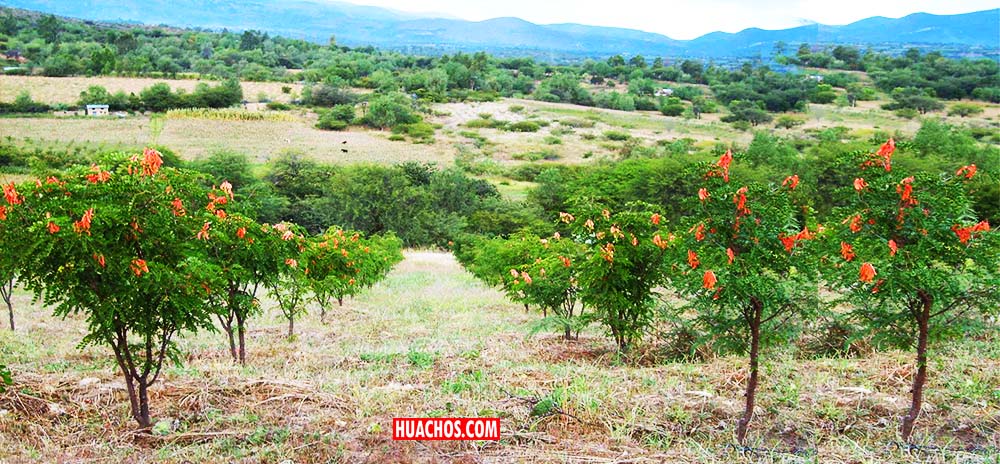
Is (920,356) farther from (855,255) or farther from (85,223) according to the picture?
(85,223)

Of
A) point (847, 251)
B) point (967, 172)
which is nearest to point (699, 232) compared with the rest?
point (847, 251)

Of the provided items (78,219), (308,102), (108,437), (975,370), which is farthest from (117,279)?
(308,102)

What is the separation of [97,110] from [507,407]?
7178 cm

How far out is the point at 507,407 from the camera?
552 cm

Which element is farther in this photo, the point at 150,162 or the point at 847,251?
the point at 150,162

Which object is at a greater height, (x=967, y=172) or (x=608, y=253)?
(x=967, y=172)

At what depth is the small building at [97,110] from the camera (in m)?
63.0

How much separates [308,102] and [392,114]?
13.7 meters

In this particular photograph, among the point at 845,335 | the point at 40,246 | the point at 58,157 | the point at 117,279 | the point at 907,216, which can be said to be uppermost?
the point at 907,216

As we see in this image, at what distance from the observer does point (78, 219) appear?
4.16m

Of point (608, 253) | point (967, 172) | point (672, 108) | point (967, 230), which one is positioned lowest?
point (672, 108)

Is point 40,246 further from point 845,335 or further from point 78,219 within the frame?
point 845,335

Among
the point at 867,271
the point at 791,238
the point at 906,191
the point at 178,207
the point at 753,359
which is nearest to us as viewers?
the point at 867,271

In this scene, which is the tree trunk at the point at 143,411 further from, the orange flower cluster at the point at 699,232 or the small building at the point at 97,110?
the small building at the point at 97,110
